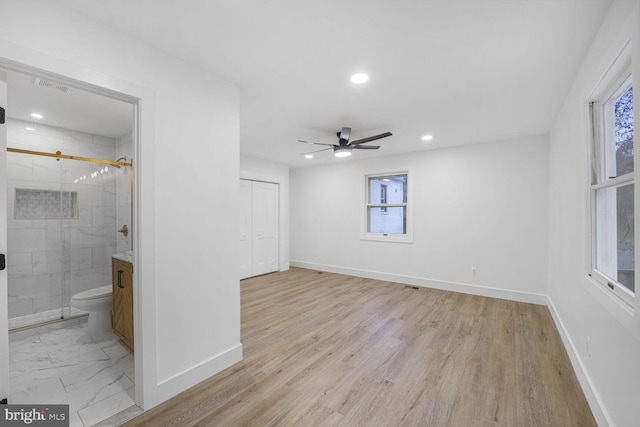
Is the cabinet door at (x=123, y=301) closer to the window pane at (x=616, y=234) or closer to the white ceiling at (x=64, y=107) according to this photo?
the white ceiling at (x=64, y=107)

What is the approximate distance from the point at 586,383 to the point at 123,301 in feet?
13.2

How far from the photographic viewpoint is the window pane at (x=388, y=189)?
535 centimetres

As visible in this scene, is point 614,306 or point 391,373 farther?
point 391,373

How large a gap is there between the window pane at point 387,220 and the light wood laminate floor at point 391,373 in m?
1.88

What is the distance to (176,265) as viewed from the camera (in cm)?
196

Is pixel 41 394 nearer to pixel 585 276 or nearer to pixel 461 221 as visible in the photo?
pixel 585 276

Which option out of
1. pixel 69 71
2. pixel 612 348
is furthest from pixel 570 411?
pixel 69 71

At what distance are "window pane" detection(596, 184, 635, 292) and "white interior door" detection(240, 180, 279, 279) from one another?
5.14 m

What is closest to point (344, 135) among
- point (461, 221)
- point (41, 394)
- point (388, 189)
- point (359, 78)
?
point (359, 78)

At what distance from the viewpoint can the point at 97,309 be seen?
2824 millimetres

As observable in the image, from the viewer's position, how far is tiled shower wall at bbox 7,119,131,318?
2.97 meters

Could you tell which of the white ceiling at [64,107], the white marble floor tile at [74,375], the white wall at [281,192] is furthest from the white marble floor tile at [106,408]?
the white wall at [281,192]

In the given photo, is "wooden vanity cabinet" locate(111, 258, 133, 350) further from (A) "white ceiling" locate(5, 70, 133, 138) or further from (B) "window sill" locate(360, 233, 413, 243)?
(B) "window sill" locate(360, 233, 413, 243)

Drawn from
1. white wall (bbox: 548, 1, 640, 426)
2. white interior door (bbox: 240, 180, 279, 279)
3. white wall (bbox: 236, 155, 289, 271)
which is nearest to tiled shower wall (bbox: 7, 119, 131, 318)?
white interior door (bbox: 240, 180, 279, 279)
